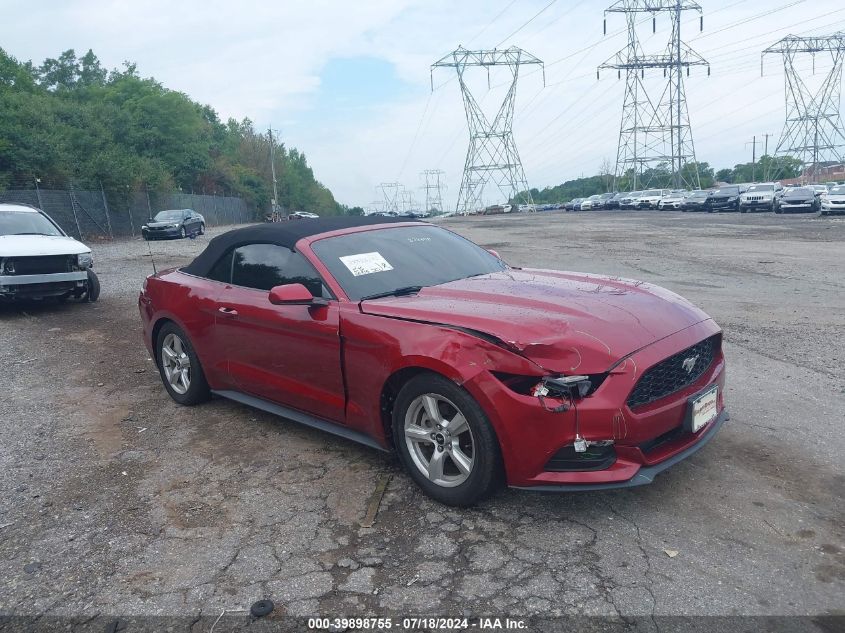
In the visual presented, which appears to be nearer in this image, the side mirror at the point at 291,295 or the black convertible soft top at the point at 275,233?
the side mirror at the point at 291,295

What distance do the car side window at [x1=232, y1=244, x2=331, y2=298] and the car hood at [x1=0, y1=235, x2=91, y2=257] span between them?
6.56 meters

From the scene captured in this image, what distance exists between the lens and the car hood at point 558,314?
10.6ft

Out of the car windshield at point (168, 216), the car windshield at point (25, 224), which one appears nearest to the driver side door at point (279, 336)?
the car windshield at point (25, 224)

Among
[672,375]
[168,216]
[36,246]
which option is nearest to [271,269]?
[672,375]

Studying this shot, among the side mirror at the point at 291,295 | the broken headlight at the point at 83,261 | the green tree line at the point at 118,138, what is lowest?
the broken headlight at the point at 83,261

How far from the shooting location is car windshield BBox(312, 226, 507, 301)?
4.30 metres

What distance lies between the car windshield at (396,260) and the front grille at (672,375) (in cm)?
162

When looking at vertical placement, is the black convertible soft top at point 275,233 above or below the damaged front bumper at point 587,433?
above

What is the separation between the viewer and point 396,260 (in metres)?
4.61

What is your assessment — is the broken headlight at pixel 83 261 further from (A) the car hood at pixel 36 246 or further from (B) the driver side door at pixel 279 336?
(B) the driver side door at pixel 279 336

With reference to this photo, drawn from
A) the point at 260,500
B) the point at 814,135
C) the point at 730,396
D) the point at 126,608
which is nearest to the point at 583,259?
the point at 730,396

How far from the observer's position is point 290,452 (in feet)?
14.8

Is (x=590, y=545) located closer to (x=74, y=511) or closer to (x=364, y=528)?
(x=364, y=528)

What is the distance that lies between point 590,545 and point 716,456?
136 cm
